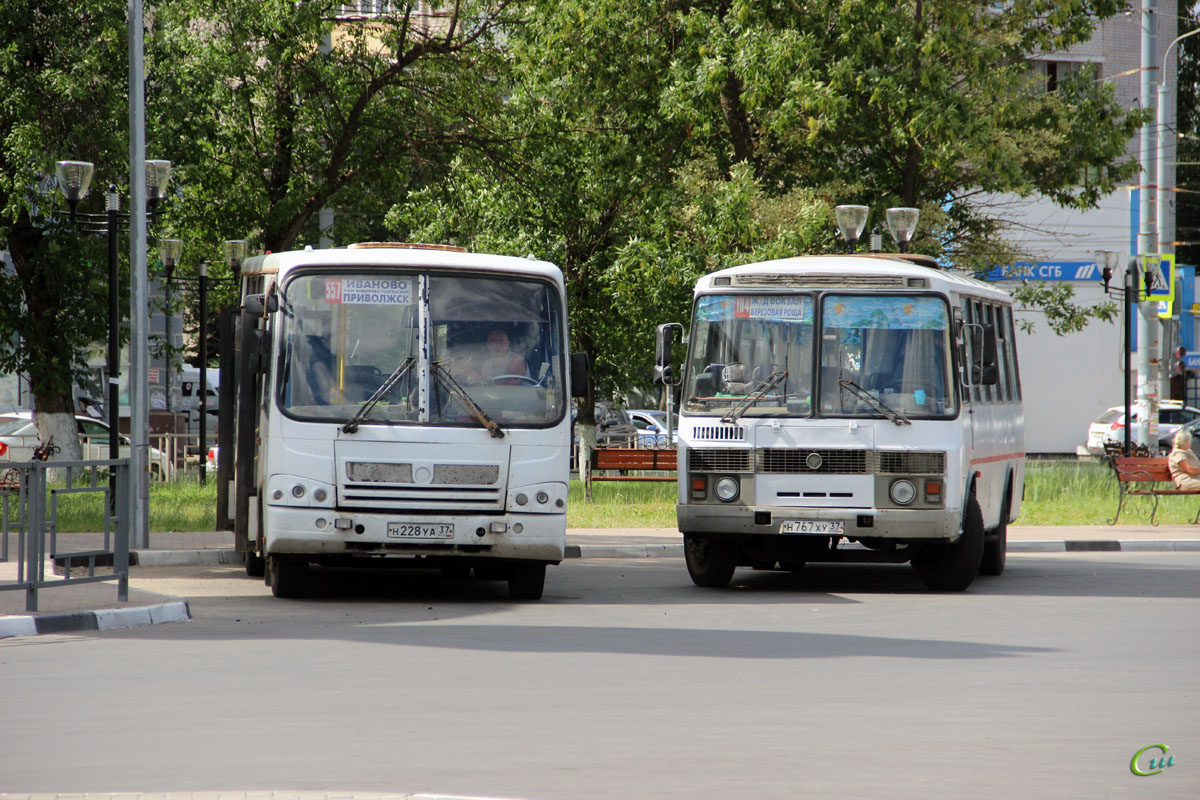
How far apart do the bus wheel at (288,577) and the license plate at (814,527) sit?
13.0 ft

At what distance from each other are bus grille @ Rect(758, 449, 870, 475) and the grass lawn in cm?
721

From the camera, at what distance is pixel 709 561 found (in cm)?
1426

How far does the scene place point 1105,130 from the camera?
3044 centimetres

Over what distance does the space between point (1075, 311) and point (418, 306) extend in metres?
23.9

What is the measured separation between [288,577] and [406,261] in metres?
2.74

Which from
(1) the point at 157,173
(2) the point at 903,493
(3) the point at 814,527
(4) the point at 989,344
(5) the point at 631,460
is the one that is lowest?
(5) the point at 631,460

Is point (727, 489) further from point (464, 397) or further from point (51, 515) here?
point (51, 515)

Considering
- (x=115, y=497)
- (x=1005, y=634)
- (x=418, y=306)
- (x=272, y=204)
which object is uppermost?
(x=272, y=204)

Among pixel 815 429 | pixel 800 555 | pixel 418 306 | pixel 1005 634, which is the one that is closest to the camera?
pixel 1005 634

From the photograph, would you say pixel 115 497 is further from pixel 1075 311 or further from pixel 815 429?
pixel 1075 311

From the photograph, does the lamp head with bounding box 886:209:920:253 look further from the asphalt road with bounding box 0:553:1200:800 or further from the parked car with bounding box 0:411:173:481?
the parked car with bounding box 0:411:173:481

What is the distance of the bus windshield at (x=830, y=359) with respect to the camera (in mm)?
13508

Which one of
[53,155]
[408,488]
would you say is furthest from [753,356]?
[53,155]

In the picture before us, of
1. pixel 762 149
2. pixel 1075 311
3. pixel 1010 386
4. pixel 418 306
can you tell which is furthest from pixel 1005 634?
pixel 1075 311
